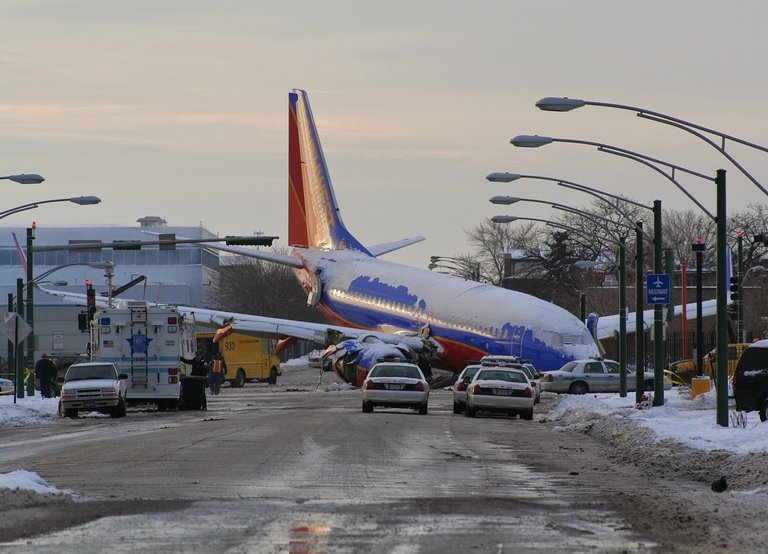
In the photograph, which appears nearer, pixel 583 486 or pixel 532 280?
pixel 583 486

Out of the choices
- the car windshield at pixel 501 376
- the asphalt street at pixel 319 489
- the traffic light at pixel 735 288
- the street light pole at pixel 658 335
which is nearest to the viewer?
the asphalt street at pixel 319 489

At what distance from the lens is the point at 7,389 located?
62.5 meters

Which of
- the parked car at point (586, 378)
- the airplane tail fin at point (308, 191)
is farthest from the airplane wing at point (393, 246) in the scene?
the parked car at point (586, 378)

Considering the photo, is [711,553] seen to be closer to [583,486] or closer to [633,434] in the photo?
[583,486]

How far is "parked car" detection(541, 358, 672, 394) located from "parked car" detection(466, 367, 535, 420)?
1302 centimetres

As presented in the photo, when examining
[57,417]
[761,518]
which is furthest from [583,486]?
[57,417]

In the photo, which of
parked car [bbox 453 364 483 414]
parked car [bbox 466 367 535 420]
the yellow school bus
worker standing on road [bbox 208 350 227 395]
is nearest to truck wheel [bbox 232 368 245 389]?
the yellow school bus

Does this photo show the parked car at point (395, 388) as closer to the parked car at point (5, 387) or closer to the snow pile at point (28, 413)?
the snow pile at point (28, 413)

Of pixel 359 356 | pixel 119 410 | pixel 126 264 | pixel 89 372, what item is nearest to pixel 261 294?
pixel 126 264

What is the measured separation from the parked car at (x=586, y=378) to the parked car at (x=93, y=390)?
17.6 metres

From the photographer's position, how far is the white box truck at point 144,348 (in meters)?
43.8

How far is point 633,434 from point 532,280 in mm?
116238

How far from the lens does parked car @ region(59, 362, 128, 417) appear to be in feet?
129

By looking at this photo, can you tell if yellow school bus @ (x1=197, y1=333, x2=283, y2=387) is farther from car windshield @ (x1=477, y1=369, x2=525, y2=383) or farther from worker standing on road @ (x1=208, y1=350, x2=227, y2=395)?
car windshield @ (x1=477, y1=369, x2=525, y2=383)
